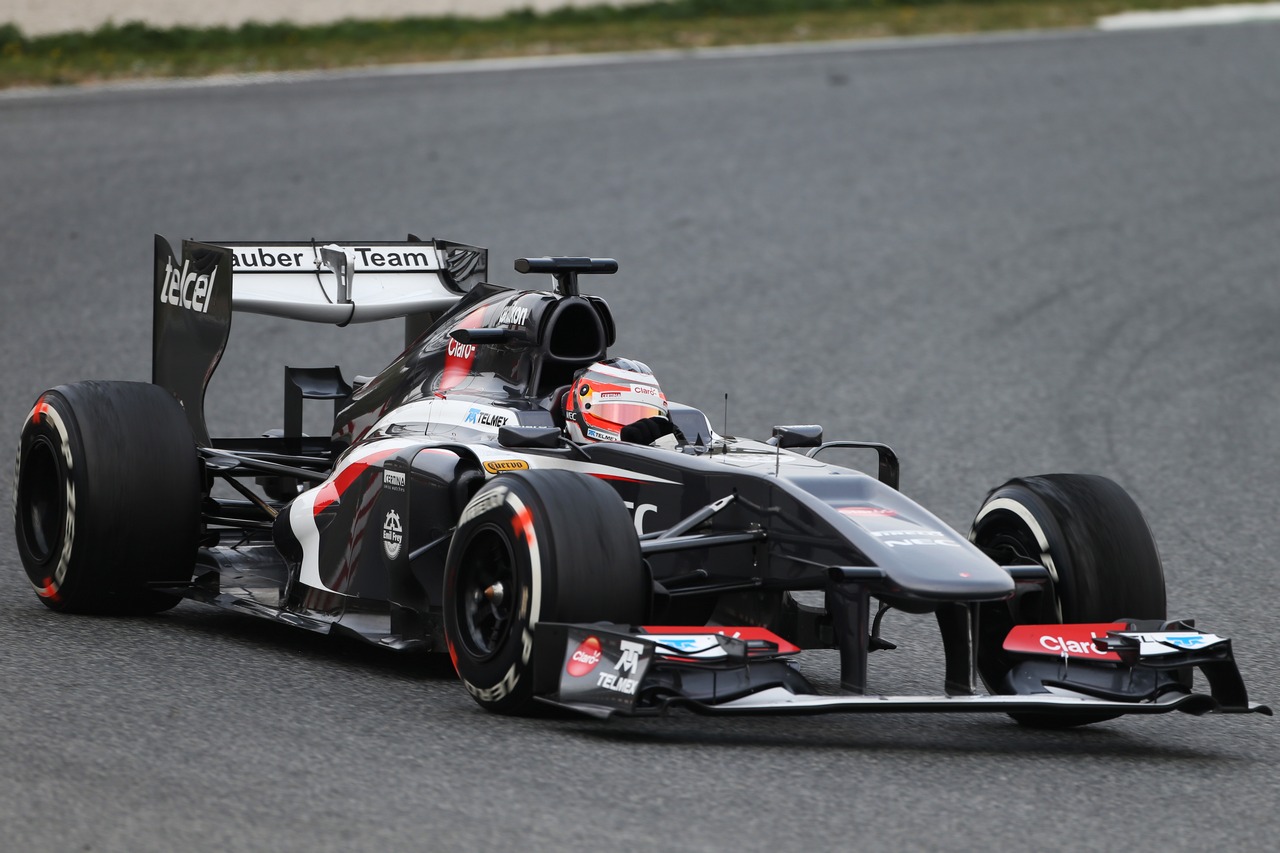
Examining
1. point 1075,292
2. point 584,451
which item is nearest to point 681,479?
point 584,451

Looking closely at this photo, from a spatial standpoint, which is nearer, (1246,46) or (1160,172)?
(1160,172)

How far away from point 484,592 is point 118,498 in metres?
2.03

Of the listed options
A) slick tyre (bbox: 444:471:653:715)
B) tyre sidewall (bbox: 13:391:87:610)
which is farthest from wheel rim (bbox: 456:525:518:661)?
tyre sidewall (bbox: 13:391:87:610)

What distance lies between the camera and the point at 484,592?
6254 millimetres

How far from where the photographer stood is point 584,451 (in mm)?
6879

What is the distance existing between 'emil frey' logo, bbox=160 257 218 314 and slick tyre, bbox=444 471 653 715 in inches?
103

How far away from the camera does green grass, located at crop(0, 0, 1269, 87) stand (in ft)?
76.2

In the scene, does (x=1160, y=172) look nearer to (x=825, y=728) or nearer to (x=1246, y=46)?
(x=1246, y=46)

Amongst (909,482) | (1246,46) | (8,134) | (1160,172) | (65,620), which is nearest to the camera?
(65,620)

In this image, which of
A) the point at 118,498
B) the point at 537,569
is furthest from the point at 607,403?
the point at 118,498

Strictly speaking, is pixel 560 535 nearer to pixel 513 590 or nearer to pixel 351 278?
pixel 513 590

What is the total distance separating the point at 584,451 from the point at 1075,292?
35.7 feet

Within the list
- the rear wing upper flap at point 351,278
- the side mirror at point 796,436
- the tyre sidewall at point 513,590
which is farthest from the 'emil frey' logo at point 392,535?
the rear wing upper flap at point 351,278

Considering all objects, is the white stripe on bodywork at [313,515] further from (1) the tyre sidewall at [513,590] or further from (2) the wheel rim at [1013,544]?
(2) the wheel rim at [1013,544]
